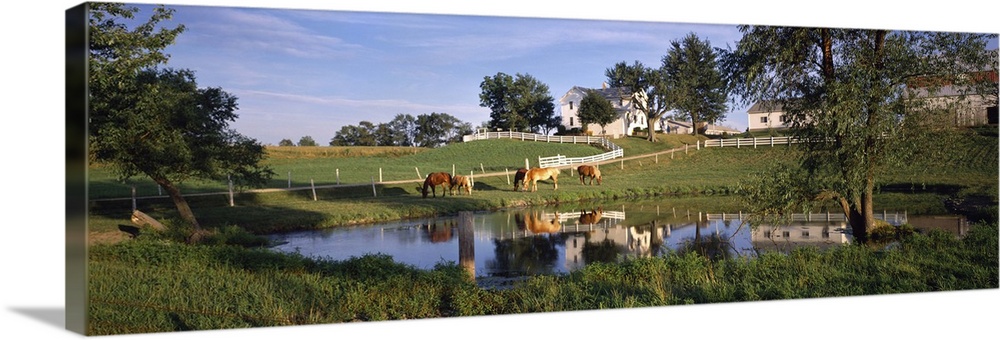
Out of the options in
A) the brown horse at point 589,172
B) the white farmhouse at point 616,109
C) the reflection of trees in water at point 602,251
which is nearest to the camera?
the reflection of trees in water at point 602,251

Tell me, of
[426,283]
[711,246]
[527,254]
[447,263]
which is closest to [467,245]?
[447,263]

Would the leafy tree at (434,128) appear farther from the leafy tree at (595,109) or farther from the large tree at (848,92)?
the large tree at (848,92)

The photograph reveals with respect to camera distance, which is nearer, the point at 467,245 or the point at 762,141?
the point at 467,245

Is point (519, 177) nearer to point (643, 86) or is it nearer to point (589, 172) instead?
point (589, 172)

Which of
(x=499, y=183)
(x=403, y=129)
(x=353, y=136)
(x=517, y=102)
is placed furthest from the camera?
(x=499, y=183)

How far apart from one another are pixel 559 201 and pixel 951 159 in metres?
6.03

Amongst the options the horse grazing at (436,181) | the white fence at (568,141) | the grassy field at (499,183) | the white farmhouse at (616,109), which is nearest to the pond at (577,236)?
the grassy field at (499,183)

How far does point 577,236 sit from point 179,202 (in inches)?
228

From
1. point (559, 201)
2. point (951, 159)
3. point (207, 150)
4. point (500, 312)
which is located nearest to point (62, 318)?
point (207, 150)

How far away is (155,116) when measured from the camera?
1139 cm

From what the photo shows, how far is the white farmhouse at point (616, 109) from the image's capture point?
1304 centimetres

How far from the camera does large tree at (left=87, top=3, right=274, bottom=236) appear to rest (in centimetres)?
1018

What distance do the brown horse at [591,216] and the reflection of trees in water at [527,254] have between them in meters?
0.47

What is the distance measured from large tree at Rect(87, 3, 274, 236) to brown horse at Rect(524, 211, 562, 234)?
4165 mm
